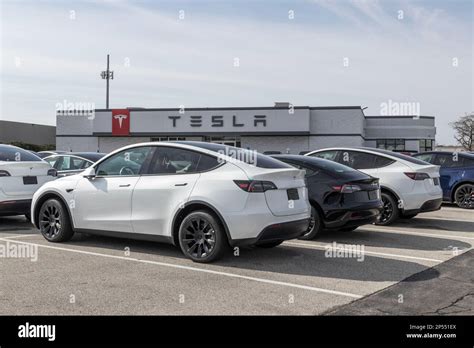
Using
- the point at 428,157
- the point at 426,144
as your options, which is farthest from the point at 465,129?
the point at 428,157

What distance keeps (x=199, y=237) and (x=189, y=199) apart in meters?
0.50

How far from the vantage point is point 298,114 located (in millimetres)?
36219

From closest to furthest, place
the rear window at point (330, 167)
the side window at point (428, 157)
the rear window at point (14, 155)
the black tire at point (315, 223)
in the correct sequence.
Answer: the black tire at point (315, 223) < the rear window at point (330, 167) < the rear window at point (14, 155) < the side window at point (428, 157)

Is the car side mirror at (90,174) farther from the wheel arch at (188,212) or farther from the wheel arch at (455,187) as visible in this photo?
the wheel arch at (455,187)

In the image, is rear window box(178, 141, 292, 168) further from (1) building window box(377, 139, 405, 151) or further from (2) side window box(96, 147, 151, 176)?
(1) building window box(377, 139, 405, 151)

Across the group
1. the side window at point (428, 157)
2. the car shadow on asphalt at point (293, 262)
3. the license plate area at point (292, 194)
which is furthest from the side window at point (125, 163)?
the side window at point (428, 157)

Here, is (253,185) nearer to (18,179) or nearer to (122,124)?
(18,179)

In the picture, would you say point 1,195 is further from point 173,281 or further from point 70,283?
point 173,281

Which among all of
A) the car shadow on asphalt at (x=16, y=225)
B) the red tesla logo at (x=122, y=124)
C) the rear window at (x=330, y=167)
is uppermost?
the red tesla logo at (x=122, y=124)

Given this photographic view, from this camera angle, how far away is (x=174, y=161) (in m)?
7.20

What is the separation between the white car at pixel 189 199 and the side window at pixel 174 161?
0.05 feet

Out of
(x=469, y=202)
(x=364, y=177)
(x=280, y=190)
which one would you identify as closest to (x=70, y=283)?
(x=280, y=190)

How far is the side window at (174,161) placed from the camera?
704 cm

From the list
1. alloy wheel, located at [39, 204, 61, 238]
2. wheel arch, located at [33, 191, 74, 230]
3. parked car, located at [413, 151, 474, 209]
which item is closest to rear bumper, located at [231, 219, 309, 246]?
wheel arch, located at [33, 191, 74, 230]
